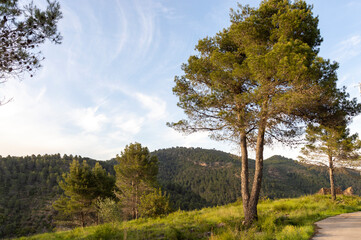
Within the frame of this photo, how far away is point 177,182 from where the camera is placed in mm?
138250

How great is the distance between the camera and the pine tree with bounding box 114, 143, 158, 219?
2426 cm

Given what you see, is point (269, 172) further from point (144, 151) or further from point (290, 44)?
point (290, 44)

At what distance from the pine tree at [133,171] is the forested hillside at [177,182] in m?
12.0

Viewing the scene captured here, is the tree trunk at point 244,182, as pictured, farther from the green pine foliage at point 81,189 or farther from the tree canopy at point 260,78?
the green pine foliage at point 81,189

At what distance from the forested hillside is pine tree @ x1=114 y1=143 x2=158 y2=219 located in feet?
39.5

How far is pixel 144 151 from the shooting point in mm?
26016

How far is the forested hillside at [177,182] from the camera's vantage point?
4972 centimetres

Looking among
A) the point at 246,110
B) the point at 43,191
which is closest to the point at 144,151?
the point at 246,110

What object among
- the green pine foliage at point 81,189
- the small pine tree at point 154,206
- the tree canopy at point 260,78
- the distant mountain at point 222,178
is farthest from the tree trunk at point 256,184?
the distant mountain at point 222,178

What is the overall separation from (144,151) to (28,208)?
51.5 metres

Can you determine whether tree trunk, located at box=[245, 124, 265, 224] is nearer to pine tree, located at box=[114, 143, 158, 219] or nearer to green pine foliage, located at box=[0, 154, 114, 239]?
pine tree, located at box=[114, 143, 158, 219]

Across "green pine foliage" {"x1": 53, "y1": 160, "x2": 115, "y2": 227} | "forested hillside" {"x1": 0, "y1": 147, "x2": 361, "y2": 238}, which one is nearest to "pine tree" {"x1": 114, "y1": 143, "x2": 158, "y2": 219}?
"green pine foliage" {"x1": 53, "y1": 160, "x2": 115, "y2": 227}

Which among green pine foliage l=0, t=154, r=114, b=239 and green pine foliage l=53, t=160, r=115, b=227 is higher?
green pine foliage l=53, t=160, r=115, b=227

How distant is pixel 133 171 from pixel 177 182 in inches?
4682
